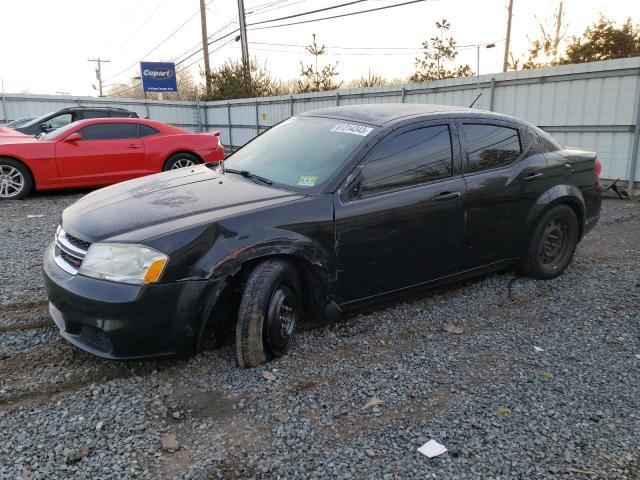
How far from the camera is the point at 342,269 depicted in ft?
11.2

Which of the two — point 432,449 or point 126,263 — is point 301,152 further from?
point 432,449

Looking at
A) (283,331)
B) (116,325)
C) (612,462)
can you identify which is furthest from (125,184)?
(612,462)

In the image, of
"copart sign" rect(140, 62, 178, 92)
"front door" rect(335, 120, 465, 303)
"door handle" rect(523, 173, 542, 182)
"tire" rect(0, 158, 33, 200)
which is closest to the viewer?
"front door" rect(335, 120, 465, 303)

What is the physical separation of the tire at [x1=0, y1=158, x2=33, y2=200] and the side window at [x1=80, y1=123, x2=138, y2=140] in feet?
3.80

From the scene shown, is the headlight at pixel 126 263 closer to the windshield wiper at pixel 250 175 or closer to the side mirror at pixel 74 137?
the windshield wiper at pixel 250 175

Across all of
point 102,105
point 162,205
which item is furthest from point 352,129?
point 102,105

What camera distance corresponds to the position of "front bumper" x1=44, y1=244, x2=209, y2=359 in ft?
9.10

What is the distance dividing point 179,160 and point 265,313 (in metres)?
7.56

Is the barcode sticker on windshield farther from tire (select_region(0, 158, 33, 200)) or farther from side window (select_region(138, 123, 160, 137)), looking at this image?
tire (select_region(0, 158, 33, 200))

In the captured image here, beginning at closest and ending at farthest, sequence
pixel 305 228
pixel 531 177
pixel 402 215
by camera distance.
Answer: pixel 305 228 → pixel 402 215 → pixel 531 177

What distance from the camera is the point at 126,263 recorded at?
9.27 feet

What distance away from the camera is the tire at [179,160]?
9844mm

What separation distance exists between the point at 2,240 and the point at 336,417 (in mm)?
5314

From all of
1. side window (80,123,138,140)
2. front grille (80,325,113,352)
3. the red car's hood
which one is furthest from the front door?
the red car's hood
